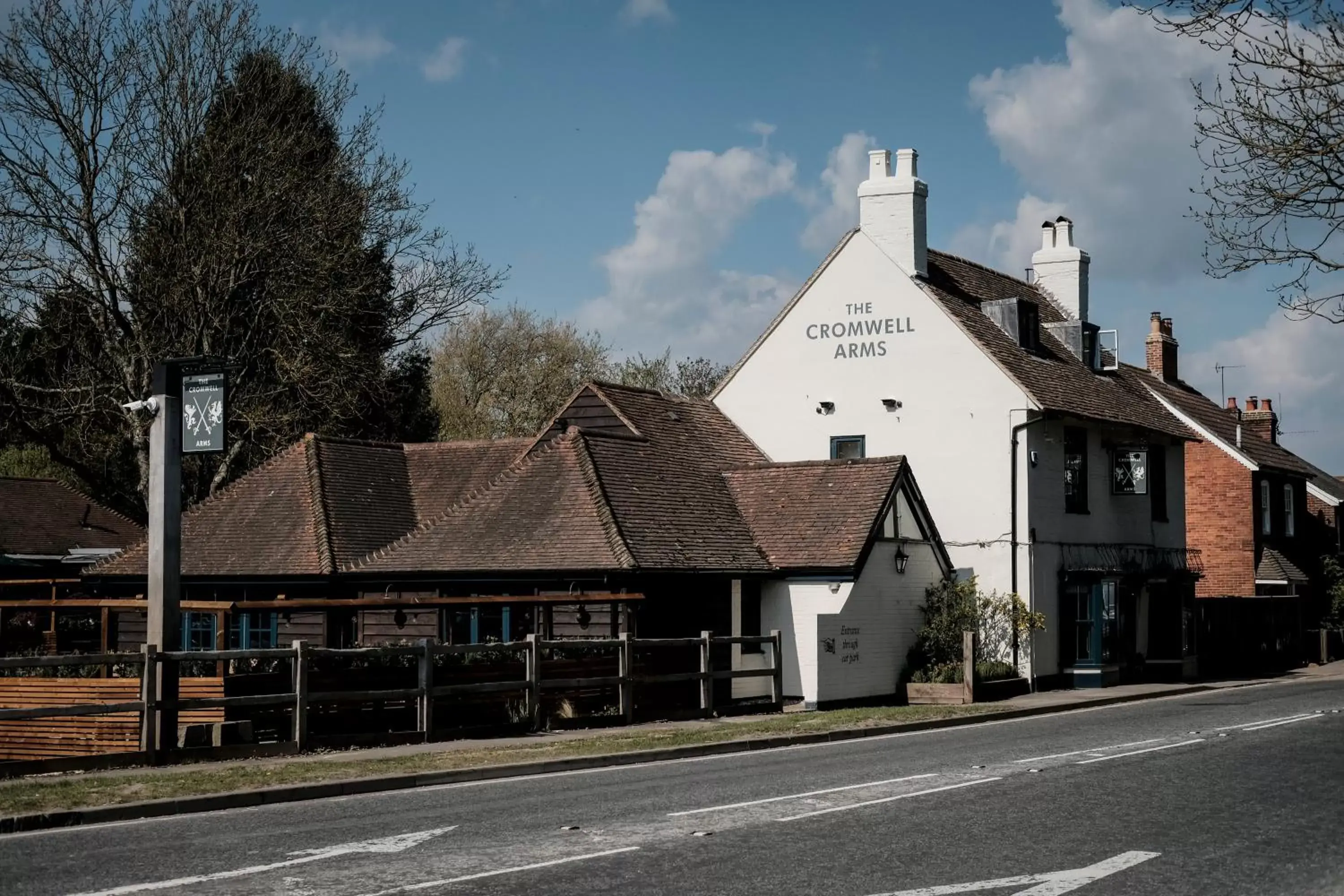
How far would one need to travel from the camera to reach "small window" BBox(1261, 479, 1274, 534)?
48812 mm

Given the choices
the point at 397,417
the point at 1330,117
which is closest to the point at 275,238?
the point at 397,417

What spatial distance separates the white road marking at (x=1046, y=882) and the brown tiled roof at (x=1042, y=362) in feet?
80.1

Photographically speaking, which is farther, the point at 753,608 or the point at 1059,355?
the point at 1059,355

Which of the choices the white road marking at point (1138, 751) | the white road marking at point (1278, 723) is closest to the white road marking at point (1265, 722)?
the white road marking at point (1278, 723)

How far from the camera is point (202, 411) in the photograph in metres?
19.0

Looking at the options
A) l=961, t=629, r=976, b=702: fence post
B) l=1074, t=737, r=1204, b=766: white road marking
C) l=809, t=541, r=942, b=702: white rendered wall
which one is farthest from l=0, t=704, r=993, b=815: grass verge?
l=1074, t=737, r=1204, b=766: white road marking

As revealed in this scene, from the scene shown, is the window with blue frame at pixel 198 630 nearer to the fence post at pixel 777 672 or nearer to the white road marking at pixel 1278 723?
the fence post at pixel 777 672

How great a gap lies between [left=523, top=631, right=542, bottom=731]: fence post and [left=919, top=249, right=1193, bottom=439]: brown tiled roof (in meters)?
15.8

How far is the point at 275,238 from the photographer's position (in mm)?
39188

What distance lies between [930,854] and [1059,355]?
30397 mm

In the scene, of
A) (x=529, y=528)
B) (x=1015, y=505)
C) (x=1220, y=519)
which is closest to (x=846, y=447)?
(x=1015, y=505)

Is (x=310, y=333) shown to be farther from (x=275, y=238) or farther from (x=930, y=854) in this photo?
(x=930, y=854)

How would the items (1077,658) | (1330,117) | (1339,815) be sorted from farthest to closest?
1. (1077,658)
2. (1330,117)
3. (1339,815)

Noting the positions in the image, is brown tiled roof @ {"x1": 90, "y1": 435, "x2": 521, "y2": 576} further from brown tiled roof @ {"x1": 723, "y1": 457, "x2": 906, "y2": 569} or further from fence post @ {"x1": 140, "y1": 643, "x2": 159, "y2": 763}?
fence post @ {"x1": 140, "y1": 643, "x2": 159, "y2": 763}
